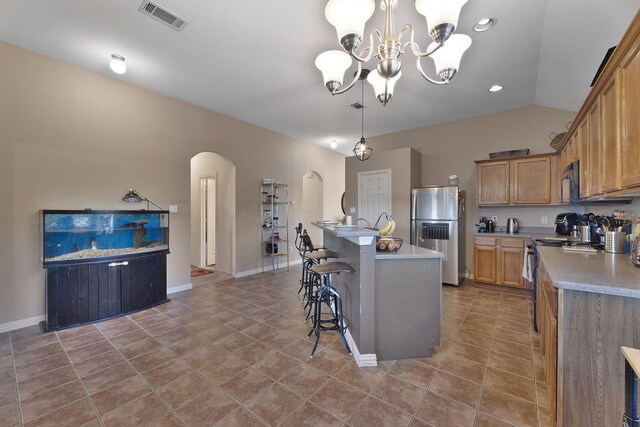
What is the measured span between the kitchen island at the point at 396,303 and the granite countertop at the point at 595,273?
2.72 ft

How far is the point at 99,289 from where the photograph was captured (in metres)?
3.08

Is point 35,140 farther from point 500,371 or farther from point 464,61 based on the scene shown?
point 500,371

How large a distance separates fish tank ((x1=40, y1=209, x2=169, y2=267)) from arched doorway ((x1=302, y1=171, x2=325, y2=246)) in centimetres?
406

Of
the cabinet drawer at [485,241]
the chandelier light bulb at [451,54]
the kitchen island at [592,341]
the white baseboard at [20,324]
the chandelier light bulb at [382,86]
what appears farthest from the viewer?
the cabinet drawer at [485,241]

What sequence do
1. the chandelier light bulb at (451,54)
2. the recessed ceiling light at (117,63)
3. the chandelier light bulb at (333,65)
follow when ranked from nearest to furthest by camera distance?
the chandelier light bulb at (451,54) → the chandelier light bulb at (333,65) → the recessed ceiling light at (117,63)

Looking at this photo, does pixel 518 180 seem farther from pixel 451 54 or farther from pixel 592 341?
pixel 592 341

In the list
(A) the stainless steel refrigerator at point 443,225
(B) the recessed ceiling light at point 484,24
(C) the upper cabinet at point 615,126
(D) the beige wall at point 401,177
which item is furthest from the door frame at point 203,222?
(C) the upper cabinet at point 615,126

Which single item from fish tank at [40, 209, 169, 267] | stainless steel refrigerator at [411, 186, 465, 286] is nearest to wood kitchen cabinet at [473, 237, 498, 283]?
stainless steel refrigerator at [411, 186, 465, 286]

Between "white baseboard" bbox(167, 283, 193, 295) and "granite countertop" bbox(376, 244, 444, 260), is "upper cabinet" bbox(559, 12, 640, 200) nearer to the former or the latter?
"granite countertop" bbox(376, 244, 444, 260)

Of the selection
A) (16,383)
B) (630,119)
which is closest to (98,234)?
(16,383)

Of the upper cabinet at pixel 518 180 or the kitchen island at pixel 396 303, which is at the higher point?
the upper cabinet at pixel 518 180

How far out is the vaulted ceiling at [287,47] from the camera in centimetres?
224

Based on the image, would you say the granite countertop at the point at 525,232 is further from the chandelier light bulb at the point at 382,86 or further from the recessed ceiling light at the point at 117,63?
the recessed ceiling light at the point at 117,63

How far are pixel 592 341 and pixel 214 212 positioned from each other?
5.85 metres
